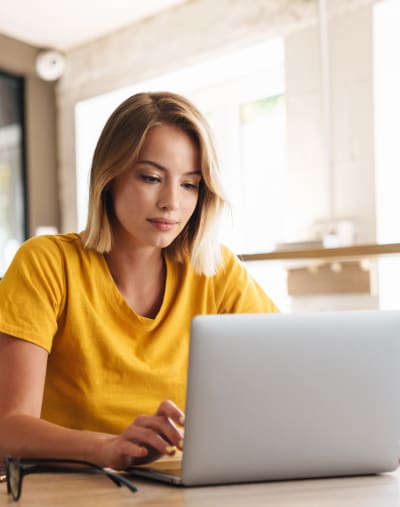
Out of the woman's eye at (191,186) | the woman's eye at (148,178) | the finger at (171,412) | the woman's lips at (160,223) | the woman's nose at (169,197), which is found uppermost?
the woman's eye at (148,178)

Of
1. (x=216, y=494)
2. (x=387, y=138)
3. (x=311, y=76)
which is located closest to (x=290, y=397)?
(x=216, y=494)

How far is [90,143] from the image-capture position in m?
4.57

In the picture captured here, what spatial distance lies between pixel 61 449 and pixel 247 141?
312cm

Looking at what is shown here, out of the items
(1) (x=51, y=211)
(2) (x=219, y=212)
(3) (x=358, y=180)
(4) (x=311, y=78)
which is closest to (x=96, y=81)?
(1) (x=51, y=211)

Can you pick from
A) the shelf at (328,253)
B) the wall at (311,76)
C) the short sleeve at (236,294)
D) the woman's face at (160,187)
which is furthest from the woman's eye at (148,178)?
the wall at (311,76)

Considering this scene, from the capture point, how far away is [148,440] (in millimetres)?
872

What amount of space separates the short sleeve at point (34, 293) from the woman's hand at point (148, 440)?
332 millimetres

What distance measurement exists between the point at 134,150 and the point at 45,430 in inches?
21.1

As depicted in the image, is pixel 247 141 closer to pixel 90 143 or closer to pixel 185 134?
pixel 90 143

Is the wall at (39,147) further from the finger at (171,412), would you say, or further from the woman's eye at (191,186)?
the finger at (171,412)

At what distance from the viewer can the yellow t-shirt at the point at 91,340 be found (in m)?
1.25

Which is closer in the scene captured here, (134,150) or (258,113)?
(134,150)

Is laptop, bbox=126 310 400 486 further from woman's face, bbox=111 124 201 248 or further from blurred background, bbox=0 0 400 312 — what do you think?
blurred background, bbox=0 0 400 312

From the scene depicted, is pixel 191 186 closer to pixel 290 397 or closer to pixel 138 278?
pixel 138 278
